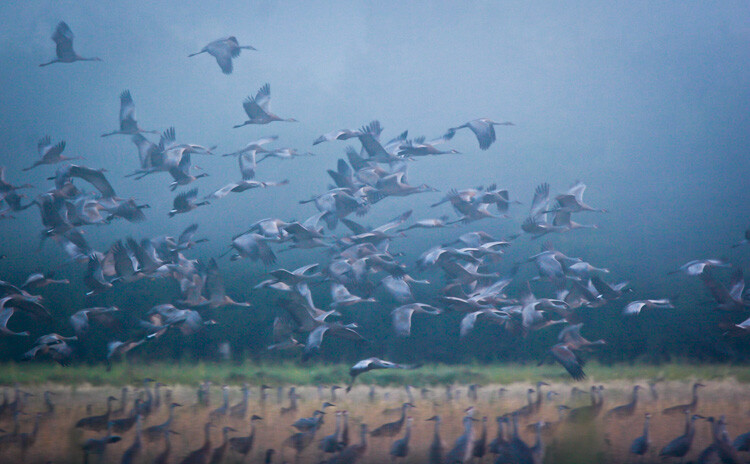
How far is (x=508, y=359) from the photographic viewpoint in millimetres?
4270

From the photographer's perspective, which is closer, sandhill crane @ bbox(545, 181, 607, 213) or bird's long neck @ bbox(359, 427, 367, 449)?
bird's long neck @ bbox(359, 427, 367, 449)

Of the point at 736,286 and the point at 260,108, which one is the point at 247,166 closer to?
the point at 260,108

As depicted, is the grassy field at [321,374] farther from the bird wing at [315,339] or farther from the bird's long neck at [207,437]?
the bird's long neck at [207,437]

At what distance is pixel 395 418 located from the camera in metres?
2.77

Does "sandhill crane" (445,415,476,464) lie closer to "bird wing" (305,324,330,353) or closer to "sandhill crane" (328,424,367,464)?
"sandhill crane" (328,424,367,464)

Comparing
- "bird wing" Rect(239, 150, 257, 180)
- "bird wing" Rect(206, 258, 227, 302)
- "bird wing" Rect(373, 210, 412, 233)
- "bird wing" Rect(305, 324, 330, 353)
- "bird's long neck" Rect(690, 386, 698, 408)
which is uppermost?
"bird wing" Rect(239, 150, 257, 180)

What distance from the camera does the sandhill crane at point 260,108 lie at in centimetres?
439

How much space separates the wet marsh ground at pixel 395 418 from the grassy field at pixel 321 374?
14 cm

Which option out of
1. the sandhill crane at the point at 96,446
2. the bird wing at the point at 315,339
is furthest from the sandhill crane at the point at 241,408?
the sandhill crane at the point at 96,446

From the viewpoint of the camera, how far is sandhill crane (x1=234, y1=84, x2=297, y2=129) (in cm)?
439

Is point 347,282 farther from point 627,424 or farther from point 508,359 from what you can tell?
point 627,424

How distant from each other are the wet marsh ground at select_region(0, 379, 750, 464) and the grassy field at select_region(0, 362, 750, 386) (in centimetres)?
14

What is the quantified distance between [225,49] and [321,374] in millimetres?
2939

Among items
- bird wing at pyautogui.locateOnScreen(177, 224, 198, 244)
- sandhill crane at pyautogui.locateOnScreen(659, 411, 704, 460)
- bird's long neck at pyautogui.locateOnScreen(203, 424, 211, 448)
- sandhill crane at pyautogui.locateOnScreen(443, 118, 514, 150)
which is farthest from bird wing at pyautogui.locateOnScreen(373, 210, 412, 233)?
sandhill crane at pyautogui.locateOnScreen(659, 411, 704, 460)
